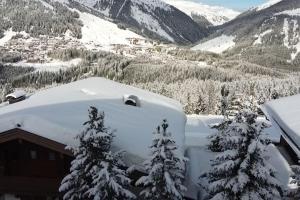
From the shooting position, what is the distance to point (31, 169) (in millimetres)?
22234

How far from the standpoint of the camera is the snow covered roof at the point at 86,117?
2119 centimetres

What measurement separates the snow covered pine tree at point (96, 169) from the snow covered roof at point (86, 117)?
2857 mm

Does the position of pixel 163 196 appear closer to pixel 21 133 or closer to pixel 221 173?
pixel 221 173

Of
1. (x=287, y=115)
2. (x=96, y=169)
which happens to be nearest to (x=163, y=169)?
(x=96, y=169)

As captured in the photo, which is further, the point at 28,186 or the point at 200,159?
the point at 200,159

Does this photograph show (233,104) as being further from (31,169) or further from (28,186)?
(28,186)

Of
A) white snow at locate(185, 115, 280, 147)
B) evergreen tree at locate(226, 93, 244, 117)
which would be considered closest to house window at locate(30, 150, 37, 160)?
white snow at locate(185, 115, 280, 147)

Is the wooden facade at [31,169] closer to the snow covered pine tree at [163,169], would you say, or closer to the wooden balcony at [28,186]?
the wooden balcony at [28,186]

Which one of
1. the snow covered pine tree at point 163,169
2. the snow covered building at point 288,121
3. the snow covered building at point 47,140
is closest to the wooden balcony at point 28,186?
the snow covered building at point 47,140

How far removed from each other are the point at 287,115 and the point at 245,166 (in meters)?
12.1

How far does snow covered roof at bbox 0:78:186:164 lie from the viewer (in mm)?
21188

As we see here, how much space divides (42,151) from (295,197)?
1221 cm

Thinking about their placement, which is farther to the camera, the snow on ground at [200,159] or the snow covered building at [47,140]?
the snow on ground at [200,159]

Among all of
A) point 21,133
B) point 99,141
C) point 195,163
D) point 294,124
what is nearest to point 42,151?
point 21,133
